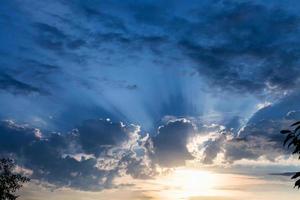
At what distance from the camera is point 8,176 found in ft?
301

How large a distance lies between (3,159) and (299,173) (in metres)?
87.5

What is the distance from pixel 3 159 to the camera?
9275cm

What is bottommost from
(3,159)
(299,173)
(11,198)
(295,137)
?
(299,173)

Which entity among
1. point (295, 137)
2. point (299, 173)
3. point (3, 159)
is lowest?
point (299, 173)

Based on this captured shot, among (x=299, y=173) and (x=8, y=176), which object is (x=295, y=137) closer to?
(x=299, y=173)

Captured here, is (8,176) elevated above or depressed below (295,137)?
above

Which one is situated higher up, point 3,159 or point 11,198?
point 3,159

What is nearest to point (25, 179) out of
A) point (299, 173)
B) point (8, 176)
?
point (8, 176)

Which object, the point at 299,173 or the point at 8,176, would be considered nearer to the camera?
the point at 299,173

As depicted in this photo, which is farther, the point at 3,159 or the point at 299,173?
the point at 3,159

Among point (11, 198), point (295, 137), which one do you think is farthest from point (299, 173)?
point (11, 198)

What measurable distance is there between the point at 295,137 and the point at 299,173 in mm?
1277

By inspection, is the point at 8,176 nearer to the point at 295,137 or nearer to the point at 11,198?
the point at 11,198

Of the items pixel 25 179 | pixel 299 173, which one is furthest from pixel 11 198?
pixel 299 173
